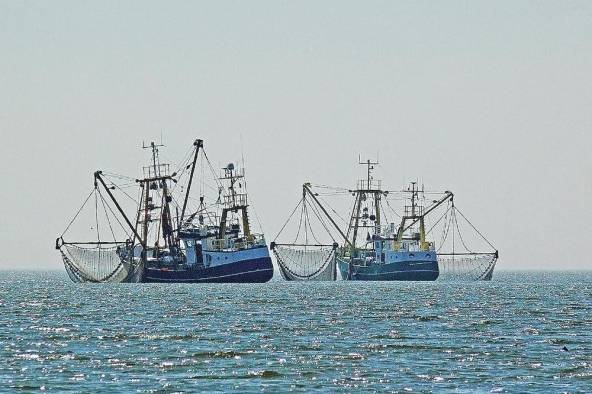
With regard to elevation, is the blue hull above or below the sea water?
above

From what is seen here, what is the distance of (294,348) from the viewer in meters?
68.0

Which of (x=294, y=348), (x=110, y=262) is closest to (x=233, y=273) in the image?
(x=110, y=262)

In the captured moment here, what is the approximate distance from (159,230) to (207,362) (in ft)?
425

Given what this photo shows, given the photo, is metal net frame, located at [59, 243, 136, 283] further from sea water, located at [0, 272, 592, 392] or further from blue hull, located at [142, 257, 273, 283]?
sea water, located at [0, 272, 592, 392]

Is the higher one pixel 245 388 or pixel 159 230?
pixel 159 230

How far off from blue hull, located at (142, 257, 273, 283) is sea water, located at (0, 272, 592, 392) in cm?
6121

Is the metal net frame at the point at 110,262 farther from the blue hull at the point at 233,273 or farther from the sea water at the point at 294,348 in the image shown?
the sea water at the point at 294,348

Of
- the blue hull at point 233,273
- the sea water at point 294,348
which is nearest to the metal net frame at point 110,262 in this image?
the blue hull at point 233,273

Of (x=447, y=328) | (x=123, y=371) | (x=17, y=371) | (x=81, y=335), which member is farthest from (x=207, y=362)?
(x=447, y=328)

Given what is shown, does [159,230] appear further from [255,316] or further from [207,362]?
[207,362]

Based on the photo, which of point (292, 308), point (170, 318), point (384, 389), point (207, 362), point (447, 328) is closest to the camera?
point (384, 389)

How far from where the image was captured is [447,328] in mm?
84750

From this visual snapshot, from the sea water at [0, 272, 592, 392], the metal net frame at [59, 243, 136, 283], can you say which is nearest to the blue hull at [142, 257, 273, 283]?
the metal net frame at [59, 243, 136, 283]

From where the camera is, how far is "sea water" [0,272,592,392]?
53.0 metres
